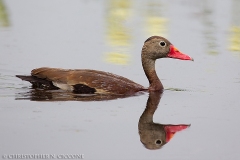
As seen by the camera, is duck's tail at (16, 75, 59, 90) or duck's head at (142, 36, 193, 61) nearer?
duck's tail at (16, 75, 59, 90)

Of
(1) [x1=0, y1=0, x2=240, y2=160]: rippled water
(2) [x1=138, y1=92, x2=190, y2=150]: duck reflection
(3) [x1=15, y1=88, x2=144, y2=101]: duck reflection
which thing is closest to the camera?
(1) [x1=0, y1=0, x2=240, y2=160]: rippled water

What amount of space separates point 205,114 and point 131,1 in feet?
32.4

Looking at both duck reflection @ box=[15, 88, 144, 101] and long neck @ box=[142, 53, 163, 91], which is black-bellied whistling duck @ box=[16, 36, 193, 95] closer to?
duck reflection @ box=[15, 88, 144, 101]

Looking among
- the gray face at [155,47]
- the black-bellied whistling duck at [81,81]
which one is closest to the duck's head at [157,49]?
the gray face at [155,47]

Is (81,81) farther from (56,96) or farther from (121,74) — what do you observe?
(121,74)

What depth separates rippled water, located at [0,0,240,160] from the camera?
10.6 m

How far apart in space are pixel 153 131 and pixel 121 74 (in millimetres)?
3702

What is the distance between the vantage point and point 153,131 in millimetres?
11422

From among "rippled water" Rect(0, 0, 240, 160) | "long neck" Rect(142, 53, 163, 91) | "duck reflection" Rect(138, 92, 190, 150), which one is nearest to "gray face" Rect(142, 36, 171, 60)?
"long neck" Rect(142, 53, 163, 91)

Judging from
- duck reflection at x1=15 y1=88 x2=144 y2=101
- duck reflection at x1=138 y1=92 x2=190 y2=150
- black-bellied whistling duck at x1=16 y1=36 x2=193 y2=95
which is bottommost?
duck reflection at x1=138 y1=92 x2=190 y2=150

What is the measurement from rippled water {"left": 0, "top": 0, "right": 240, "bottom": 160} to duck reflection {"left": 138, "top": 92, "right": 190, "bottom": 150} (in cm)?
2

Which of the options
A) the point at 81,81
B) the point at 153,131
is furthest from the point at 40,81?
the point at 153,131

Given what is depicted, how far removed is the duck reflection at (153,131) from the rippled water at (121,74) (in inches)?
0.6

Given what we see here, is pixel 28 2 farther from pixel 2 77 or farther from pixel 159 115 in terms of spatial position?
pixel 159 115
